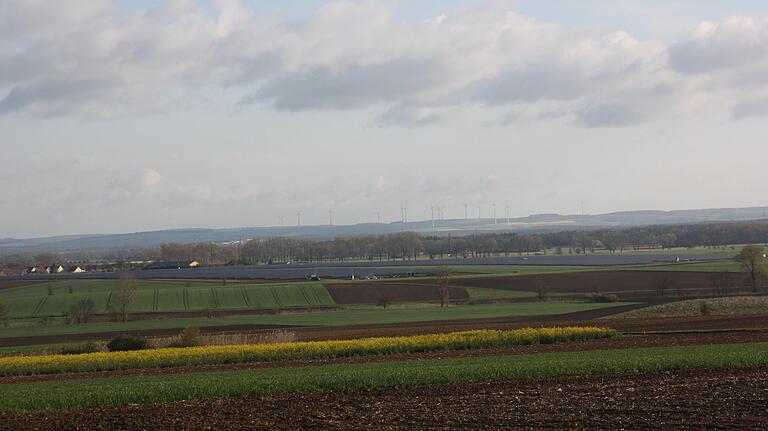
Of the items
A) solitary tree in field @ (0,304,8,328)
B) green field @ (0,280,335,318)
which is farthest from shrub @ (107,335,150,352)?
green field @ (0,280,335,318)

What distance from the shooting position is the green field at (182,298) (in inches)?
3310

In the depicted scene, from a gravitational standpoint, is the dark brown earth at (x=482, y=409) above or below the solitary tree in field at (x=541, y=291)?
above

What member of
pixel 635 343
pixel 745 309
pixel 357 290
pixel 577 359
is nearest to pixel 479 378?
pixel 577 359

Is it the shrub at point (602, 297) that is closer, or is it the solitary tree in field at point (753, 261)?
the shrub at point (602, 297)

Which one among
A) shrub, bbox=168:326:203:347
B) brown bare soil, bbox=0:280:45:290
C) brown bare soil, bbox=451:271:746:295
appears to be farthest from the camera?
brown bare soil, bbox=0:280:45:290

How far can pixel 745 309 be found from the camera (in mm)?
62750

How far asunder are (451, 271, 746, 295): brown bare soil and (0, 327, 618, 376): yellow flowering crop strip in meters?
47.2

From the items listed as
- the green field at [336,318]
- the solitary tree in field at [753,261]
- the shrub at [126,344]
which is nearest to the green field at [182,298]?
the green field at [336,318]

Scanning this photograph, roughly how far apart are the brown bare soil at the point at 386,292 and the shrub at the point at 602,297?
13.7 metres

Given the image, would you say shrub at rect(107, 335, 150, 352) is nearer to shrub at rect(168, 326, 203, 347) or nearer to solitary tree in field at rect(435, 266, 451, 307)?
shrub at rect(168, 326, 203, 347)

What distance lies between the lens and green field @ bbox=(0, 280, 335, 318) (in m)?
84.1

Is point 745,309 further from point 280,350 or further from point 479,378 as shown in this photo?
point 479,378

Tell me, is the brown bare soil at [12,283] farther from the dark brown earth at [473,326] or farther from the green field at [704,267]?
the green field at [704,267]

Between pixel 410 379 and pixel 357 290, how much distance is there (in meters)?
69.4
